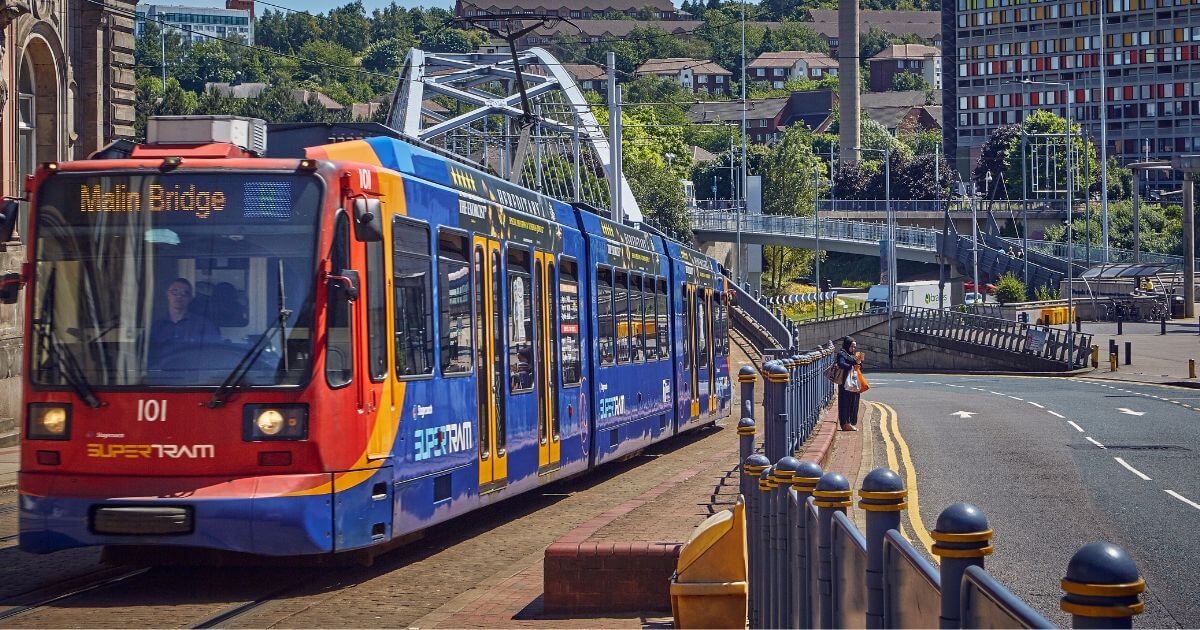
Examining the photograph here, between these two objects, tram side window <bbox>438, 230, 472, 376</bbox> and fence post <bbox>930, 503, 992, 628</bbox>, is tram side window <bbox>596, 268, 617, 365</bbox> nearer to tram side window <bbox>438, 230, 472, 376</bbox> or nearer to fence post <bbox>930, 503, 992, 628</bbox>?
tram side window <bbox>438, 230, 472, 376</bbox>

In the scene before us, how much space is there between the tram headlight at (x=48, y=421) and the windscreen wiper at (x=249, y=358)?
41.4 inches

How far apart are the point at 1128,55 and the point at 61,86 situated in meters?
138

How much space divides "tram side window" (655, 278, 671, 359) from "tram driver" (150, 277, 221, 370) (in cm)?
1134

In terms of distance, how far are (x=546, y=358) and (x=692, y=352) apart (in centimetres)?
912

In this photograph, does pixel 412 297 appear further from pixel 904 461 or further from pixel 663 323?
pixel 904 461

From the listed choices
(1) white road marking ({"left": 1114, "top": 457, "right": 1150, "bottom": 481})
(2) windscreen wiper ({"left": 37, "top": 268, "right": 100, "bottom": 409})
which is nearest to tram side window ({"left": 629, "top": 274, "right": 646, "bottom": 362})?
(1) white road marking ({"left": 1114, "top": 457, "right": 1150, "bottom": 481})

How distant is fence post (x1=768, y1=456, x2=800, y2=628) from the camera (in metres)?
7.12

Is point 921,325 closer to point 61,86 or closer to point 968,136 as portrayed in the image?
point 61,86

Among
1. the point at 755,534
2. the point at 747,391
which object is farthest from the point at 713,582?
the point at 747,391

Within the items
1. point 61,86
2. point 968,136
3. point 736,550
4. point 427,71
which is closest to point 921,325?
point 427,71

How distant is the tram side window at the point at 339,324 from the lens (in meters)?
10.3

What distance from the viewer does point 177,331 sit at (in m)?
10.3

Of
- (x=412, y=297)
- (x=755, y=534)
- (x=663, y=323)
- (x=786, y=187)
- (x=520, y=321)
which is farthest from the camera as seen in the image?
(x=786, y=187)

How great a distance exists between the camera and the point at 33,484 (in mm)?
10320
